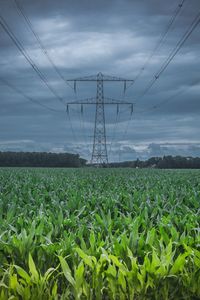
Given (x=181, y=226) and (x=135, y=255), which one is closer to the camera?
(x=135, y=255)

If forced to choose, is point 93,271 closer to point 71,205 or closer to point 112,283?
point 112,283

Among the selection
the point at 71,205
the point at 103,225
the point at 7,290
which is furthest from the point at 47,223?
the point at 71,205

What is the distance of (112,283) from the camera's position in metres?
5.98

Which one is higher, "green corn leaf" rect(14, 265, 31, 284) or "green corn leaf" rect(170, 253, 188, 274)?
"green corn leaf" rect(170, 253, 188, 274)

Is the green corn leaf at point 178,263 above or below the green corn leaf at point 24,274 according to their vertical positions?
above

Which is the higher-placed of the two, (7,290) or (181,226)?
(181,226)

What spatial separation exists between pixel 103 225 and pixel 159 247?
1614 mm

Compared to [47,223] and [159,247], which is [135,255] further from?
[47,223]

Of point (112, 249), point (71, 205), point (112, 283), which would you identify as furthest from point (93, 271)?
point (71, 205)

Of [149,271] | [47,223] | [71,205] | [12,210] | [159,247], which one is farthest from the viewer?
[71,205]

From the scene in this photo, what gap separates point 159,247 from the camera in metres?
6.61

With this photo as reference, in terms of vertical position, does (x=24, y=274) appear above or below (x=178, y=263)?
below

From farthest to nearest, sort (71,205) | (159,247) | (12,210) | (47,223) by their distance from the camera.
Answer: (71,205) → (12,210) → (47,223) → (159,247)

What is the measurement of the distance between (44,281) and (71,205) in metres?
5.80
